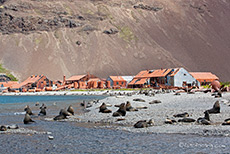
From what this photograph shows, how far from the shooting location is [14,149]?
12.4 meters

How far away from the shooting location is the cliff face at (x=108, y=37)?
396 ft

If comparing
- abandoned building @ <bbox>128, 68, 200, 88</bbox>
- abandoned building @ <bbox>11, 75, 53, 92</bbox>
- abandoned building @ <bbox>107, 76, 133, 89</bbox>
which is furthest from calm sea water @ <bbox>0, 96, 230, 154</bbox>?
abandoned building @ <bbox>11, 75, 53, 92</bbox>

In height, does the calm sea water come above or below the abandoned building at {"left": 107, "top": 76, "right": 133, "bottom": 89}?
below

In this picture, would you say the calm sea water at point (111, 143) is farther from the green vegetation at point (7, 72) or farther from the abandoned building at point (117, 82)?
the green vegetation at point (7, 72)

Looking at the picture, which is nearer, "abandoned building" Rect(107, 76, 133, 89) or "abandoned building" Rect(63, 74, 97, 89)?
"abandoned building" Rect(107, 76, 133, 89)

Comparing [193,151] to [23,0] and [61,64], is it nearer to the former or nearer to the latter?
[61,64]

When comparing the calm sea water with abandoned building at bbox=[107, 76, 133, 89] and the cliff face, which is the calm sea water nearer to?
abandoned building at bbox=[107, 76, 133, 89]

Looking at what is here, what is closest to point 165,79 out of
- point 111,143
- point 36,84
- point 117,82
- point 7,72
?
point 117,82

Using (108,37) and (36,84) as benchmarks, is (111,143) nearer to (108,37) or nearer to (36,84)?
(36,84)

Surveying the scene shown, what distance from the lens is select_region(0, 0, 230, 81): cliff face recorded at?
120688 millimetres

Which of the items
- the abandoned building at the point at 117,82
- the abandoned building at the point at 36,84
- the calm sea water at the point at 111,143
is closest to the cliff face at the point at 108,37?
the abandoned building at the point at 36,84

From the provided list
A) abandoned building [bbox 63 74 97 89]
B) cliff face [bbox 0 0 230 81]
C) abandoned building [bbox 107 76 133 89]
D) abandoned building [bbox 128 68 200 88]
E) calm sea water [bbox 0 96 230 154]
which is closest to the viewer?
calm sea water [bbox 0 96 230 154]

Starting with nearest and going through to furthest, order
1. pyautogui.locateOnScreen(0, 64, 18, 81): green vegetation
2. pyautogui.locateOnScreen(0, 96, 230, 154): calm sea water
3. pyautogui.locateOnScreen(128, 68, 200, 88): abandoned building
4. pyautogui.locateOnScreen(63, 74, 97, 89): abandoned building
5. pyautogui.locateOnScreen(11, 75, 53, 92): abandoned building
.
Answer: pyautogui.locateOnScreen(0, 96, 230, 154): calm sea water < pyautogui.locateOnScreen(128, 68, 200, 88): abandoned building < pyautogui.locateOnScreen(63, 74, 97, 89): abandoned building < pyautogui.locateOnScreen(11, 75, 53, 92): abandoned building < pyautogui.locateOnScreen(0, 64, 18, 81): green vegetation

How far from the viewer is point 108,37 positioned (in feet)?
444
